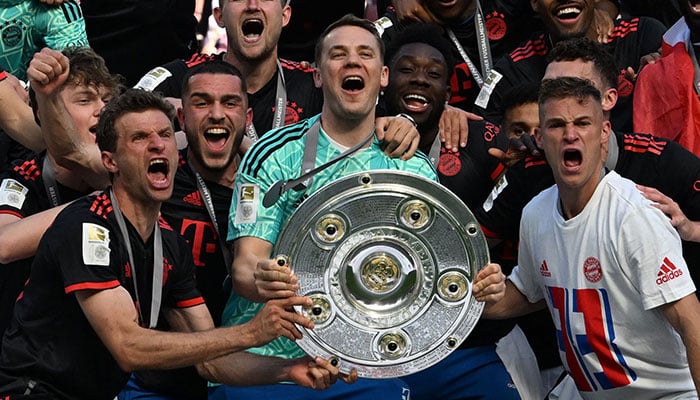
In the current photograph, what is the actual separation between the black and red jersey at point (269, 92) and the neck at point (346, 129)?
1.20 meters

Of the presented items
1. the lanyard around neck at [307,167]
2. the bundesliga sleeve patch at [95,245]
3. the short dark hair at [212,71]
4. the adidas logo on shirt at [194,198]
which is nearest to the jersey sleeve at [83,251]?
the bundesliga sleeve patch at [95,245]

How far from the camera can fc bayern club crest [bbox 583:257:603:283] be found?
6.38 meters

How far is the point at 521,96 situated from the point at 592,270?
164cm

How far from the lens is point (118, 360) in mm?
6156

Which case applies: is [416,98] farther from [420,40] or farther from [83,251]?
[83,251]

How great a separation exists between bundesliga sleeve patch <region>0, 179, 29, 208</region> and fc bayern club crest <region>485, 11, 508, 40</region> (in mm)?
2960

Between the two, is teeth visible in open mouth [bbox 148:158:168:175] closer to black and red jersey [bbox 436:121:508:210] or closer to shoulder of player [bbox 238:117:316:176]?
shoulder of player [bbox 238:117:316:176]

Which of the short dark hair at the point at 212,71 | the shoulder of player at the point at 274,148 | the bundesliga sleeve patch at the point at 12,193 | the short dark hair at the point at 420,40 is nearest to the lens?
the shoulder of player at the point at 274,148

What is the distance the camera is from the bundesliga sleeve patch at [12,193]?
730 centimetres

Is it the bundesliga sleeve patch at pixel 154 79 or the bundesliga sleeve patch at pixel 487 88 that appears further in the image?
the bundesliga sleeve patch at pixel 487 88

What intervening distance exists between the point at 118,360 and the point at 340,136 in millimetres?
1452

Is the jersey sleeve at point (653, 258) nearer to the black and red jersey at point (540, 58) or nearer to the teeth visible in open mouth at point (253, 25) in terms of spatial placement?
the black and red jersey at point (540, 58)

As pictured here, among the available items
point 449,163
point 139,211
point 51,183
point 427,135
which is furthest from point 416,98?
point 51,183

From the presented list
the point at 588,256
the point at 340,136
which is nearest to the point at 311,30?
the point at 340,136
